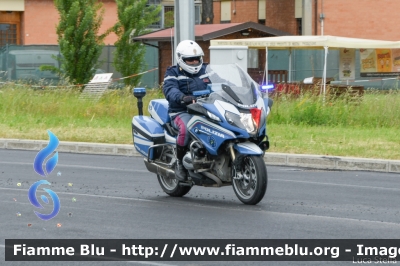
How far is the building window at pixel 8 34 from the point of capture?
52.2 meters

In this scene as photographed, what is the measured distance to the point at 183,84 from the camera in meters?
11.2

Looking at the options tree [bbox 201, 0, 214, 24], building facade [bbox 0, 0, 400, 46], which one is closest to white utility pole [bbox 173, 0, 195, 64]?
tree [bbox 201, 0, 214, 24]

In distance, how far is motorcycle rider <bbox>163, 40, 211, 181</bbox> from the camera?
10.9 meters

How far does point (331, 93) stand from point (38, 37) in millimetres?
28481

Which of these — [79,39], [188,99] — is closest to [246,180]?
[188,99]

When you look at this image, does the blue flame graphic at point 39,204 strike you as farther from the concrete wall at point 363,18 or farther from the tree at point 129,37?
the concrete wall at point 363,18

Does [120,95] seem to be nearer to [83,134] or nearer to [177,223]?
[83,134]

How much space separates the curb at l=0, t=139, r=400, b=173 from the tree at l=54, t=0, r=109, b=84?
13.3 m

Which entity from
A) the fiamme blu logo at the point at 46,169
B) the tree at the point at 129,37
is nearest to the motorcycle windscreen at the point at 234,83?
the fiamme blu logo at the point at 46,169

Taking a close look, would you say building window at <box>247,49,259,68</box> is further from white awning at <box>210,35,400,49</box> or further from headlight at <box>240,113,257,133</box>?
headlight at <box>240,113,257,133</box>

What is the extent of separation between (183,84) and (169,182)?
139 centimetres

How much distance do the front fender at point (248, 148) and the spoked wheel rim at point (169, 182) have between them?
1531 mm

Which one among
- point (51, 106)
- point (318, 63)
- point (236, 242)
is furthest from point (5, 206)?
point (318, 63)

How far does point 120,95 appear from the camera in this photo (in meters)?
27.5
